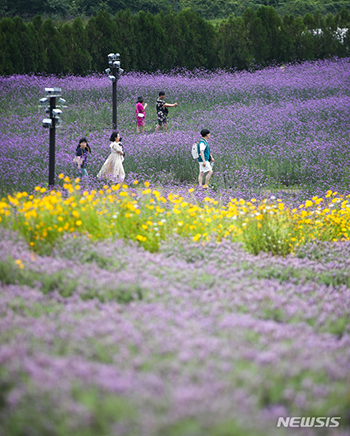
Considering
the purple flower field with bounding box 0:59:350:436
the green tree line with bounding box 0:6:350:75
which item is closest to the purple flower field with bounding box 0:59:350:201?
the green tree line with bounding box 0:6:350:75

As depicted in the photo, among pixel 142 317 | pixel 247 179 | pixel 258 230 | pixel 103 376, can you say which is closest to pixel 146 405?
pixel 103 376

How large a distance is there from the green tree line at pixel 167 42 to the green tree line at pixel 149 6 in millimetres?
9804

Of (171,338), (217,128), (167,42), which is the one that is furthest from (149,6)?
(171,338)

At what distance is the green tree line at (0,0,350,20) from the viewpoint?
3588cm

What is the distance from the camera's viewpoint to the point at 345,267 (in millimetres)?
5781

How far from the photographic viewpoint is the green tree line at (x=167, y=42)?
2172 cm

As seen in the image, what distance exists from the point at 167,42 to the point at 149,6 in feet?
54.4

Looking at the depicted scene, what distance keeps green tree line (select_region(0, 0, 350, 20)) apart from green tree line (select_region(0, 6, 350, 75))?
980 cm

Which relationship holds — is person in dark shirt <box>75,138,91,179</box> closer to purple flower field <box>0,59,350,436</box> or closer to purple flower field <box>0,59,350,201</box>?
purple flower field <box>0,59,350,201</box>

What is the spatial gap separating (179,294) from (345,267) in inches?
95.9

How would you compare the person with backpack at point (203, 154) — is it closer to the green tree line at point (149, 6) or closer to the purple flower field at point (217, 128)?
the purple flower field at point (217, 128)

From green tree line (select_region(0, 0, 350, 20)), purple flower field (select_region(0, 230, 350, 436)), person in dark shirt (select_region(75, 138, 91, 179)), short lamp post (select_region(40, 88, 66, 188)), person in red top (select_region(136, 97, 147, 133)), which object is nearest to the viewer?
purple flower field (select_region(0, 230, 350, 436))

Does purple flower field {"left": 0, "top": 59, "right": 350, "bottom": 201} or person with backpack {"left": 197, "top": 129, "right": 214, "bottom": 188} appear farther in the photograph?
purple flower field {"left": 0, "top": 59, "right": 350, "bottom": 201}

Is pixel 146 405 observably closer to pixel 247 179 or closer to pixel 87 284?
pixel 87 284
